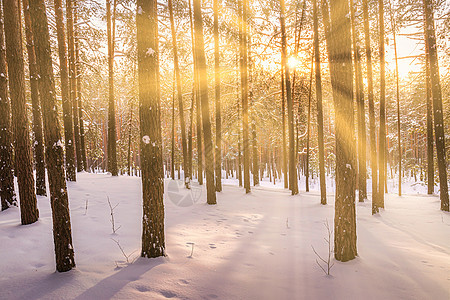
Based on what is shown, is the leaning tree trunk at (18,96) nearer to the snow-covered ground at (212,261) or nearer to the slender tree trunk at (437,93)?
the snow-covered ground at (212,261)

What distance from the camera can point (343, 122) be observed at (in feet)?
15.2

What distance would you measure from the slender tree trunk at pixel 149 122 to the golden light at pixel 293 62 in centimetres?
1254

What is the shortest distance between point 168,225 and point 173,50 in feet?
35.2

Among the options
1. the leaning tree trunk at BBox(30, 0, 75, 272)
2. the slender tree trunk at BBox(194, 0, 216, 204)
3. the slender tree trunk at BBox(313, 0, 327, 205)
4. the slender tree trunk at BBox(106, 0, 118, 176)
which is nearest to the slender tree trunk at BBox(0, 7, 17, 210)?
the leaning tree trunk at BBox(30, 0, 75, 272)

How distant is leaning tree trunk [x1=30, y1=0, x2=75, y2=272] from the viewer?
3.52m

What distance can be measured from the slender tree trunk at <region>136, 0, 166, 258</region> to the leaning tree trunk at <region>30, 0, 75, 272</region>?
1.14m

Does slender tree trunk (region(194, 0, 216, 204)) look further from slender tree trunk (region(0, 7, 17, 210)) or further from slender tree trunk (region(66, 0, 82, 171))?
slender tree trunk (region(66, 0, 82, 171))

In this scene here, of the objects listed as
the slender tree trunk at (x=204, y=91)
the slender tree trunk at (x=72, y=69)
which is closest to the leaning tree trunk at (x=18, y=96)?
the slender tree trunk at (x=204, y=91)

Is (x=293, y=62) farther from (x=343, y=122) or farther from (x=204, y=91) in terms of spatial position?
(x=343, y=122)

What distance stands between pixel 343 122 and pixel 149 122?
11.4 feet

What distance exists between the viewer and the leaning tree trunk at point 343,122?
4602 millimetres

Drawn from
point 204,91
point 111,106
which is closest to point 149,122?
point 204,91

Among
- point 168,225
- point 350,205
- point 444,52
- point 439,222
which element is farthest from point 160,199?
point 444,52

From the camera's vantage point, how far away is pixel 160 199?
4.18 m
